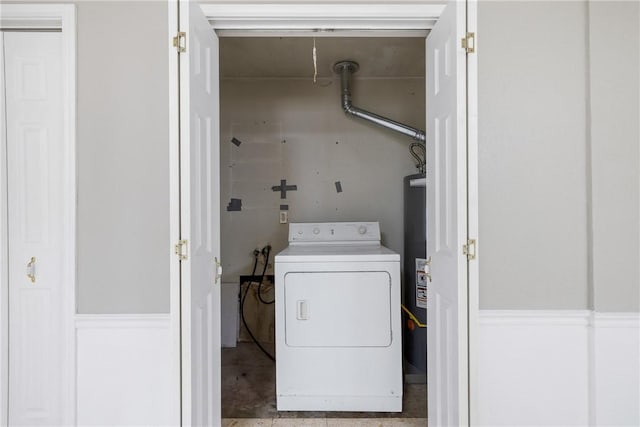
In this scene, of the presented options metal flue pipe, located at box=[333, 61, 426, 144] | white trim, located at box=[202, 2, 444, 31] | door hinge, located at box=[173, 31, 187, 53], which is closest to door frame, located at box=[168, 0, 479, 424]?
white trim, located at box=[202, 2, 444, 31]

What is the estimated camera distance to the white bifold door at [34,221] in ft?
4.58

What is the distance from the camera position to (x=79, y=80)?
1.34 m

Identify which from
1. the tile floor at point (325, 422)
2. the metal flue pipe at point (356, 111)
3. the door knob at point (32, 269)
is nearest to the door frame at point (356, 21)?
the tile floor at point (325, 422)

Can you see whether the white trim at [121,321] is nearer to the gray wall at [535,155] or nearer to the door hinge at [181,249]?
the door hinge at [181,249]

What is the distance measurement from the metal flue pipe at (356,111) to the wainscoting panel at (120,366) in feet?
6.78

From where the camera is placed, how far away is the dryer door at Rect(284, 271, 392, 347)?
5.73 feet

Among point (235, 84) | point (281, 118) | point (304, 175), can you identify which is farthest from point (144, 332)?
point (235, 84)

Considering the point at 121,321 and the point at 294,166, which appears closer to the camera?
the point at 121,321

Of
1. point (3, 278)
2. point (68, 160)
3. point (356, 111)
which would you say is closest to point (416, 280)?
point (356, 111)

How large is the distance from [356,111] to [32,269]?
228 cm

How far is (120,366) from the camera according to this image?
1345 mm

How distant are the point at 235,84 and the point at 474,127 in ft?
7.46

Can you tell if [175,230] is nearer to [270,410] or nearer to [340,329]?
[340,329]

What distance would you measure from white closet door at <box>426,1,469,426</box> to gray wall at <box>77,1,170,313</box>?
44.7 inches
